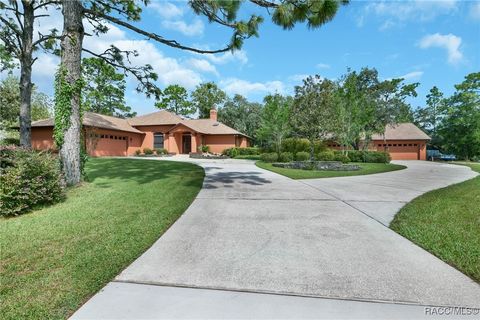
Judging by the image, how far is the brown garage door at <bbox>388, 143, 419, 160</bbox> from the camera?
3102 cm

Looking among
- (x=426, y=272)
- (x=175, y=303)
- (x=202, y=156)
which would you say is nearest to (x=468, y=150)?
(x=202, y=156)

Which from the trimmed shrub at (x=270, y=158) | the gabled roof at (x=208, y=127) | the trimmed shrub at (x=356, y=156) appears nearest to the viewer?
the trimmed shrub at (x=270, y=158)

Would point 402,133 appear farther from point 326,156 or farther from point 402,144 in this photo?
point 326,156

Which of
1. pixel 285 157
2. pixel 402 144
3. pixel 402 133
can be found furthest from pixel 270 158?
pixel 402 133

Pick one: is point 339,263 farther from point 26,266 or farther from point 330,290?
point 26,266

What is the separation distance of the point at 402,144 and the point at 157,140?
28853 mm

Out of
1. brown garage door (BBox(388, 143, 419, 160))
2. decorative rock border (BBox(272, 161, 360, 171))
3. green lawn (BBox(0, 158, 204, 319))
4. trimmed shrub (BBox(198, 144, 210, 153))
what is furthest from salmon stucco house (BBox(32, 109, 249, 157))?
green lawn (BBox(0, 158, 204, 319))

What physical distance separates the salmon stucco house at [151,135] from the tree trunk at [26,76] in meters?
11.3

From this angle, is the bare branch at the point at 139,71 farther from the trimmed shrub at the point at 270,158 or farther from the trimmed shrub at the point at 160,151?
the trimmed shrub at the point at 160,151

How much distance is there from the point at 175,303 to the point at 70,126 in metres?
7.61

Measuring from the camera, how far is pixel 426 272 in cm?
295

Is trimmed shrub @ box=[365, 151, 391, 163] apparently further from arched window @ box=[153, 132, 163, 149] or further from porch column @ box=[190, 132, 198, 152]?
arched window @ box=[153, 132, 163, 149]

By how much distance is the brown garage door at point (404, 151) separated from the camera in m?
31.0

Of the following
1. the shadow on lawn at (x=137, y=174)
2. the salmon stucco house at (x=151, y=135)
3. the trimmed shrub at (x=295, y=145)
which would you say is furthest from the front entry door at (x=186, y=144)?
the shadow on lawn at (x=137, y=174)
